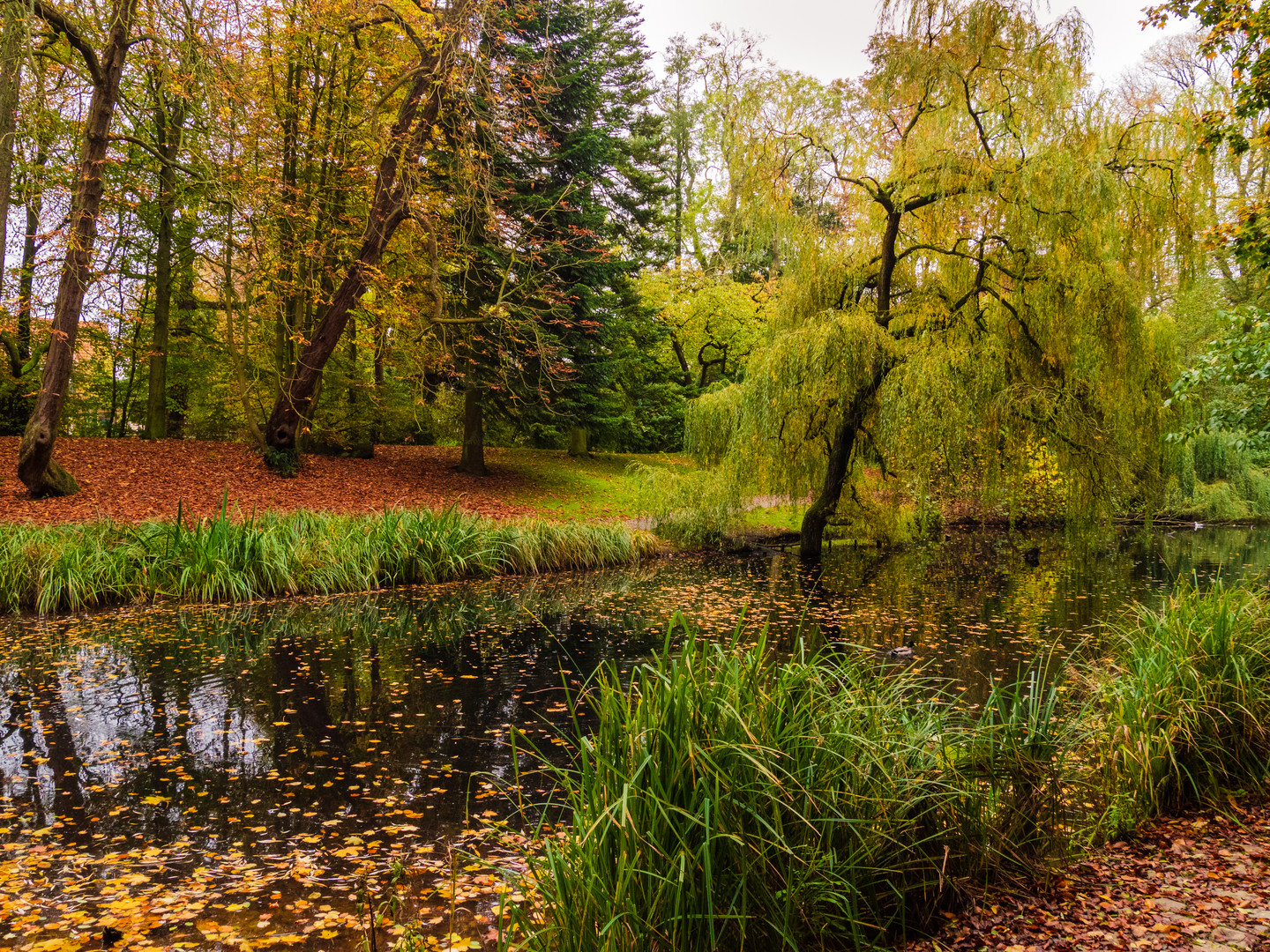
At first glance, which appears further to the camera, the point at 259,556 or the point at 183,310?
the point at 183,310

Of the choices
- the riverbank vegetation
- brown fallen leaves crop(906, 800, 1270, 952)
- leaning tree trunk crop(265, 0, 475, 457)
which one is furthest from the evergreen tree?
brown fallen leaves crop(906, 800, 1270, 952)

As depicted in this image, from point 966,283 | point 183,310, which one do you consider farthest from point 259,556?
point 183,310

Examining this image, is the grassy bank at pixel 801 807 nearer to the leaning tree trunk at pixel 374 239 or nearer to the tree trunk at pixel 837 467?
the tree trunk at pixel 837 467

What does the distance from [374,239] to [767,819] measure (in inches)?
578

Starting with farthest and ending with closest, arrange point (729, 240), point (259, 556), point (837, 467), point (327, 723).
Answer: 1. point (729, 240)
2. point (837, 467)
3. point (259, 556)
4. point (327, 723)

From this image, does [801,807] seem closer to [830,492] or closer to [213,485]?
[830,492]

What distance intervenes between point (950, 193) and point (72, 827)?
1098 centimetres

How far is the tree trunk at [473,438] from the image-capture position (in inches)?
691

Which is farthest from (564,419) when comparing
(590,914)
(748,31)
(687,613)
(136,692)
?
(590,914)

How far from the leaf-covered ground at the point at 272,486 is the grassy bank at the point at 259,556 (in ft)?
2.97

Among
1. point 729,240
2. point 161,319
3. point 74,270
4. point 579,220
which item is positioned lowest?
point 74,270

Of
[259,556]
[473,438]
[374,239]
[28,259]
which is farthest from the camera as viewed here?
[473,438]

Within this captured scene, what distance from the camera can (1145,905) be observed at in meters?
2.56

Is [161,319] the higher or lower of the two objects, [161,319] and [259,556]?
the higher
